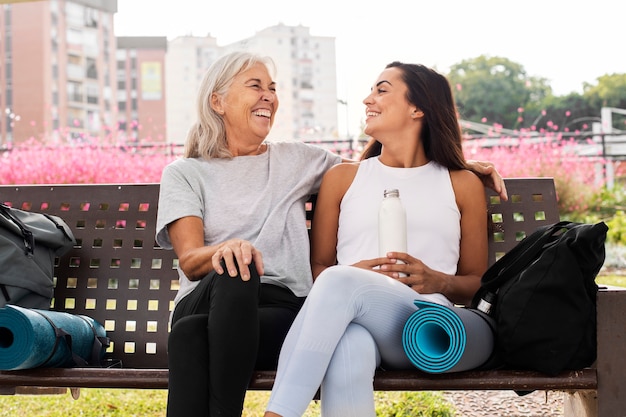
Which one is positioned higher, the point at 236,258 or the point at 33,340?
the point at 236,258

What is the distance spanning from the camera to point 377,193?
8.47ft

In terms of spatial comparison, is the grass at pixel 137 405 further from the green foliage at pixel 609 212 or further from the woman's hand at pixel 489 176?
the green foliage at pixel 609 212

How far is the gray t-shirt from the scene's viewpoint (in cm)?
245

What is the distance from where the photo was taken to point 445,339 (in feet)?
6.63

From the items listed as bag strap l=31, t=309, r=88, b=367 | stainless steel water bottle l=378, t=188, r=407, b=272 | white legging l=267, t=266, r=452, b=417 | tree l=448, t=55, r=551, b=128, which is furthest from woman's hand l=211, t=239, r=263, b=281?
tree l=448, t=55, r=551, b=128

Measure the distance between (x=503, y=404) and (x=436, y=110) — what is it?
153cm

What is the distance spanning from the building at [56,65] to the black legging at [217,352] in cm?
4228

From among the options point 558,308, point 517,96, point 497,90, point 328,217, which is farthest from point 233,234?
point 497,90

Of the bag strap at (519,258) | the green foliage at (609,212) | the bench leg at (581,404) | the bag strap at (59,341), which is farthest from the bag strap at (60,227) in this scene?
the green foliage at (609,212)

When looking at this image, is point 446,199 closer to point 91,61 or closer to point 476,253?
point 476,253

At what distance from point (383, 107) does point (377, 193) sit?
0.95 ft

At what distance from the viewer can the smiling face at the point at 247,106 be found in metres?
2.66

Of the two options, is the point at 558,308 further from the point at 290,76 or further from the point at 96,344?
the point at 290,76

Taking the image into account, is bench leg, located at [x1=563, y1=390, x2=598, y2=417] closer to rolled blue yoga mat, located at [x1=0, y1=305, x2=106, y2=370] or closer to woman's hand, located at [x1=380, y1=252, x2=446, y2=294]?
woman's hand, located at [x1=380, y1=252, x2=446, y2=294]
